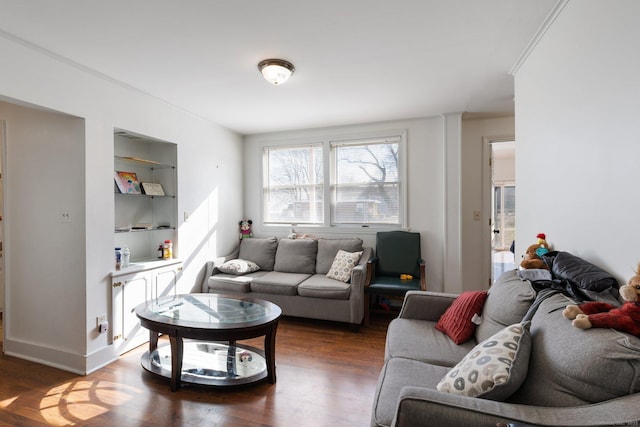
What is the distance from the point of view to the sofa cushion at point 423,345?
5.49 ft

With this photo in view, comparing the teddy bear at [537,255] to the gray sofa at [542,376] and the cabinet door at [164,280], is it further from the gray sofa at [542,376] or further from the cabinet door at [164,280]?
the cabinet door at [164,280]

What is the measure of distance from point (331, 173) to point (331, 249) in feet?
3.53

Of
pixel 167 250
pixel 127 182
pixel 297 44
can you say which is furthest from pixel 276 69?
pixel 167 250

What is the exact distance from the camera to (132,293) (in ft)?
9.20

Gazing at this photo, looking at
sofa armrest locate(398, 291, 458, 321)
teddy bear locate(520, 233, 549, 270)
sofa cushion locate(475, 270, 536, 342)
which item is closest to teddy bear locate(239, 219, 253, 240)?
sofa armrest locate(398, 291, 458, 321)

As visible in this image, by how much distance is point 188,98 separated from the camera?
3088mm

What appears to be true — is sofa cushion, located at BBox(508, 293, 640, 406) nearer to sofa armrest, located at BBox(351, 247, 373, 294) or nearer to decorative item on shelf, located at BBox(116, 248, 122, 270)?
sofa armrest, located at BBox(351, 247, 373, 294)

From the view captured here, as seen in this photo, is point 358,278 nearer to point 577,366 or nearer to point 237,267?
point 237,267

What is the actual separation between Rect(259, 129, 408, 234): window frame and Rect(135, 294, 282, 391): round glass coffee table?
72.0 inches

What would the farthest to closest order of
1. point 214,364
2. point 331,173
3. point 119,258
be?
1. point 331,173
2. point 119,258
3. point 214,364

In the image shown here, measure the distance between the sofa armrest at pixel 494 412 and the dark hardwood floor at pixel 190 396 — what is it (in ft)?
3.15

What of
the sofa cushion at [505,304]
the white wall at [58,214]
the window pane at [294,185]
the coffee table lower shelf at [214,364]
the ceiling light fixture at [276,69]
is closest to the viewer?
the sofa cushion at [505,304]

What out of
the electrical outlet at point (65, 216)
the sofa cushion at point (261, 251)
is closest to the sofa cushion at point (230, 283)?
the sofa cushion at point (261, 251)

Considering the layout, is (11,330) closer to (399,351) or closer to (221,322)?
(221,322)
